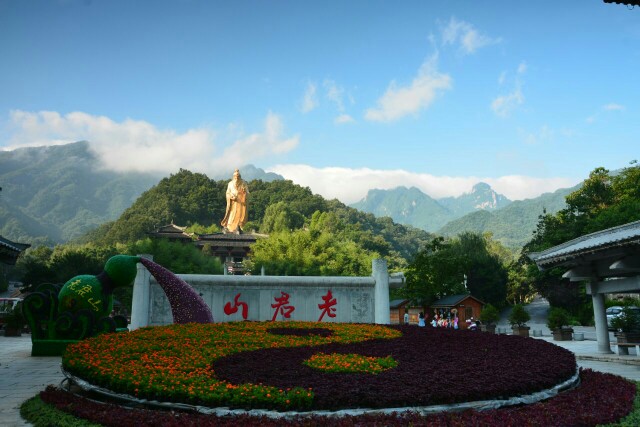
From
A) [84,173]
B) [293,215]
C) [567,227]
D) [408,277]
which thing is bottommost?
[408,277]

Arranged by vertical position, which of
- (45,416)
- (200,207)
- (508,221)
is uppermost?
(508,221)

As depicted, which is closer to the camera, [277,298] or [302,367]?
[302,367]

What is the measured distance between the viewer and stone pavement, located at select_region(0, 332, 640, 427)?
627cm

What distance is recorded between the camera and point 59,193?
158 meters

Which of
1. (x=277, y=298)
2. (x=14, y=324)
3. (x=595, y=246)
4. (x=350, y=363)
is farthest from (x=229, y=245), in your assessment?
(x=350, y=363)

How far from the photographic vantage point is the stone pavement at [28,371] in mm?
6273

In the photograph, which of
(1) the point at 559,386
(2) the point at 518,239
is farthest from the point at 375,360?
(2) the point at 518,239

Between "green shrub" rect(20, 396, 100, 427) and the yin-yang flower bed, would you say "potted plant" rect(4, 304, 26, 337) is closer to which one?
"green shrub" rect(20, 396, 100, 427)

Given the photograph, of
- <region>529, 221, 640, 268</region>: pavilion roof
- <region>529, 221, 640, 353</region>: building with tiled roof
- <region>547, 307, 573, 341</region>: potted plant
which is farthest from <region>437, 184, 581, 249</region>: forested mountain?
<region>529, 221, 640, 268</region>: pavilion roof

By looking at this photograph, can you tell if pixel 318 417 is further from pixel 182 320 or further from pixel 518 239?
pixel 518 239

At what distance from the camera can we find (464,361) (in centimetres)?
681

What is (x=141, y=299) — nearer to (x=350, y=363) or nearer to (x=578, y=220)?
(x=350, y=363)

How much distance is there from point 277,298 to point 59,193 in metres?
166

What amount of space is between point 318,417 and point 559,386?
3431mm
